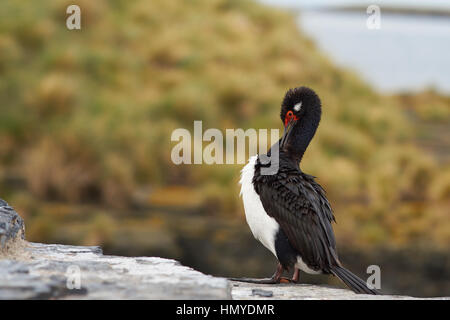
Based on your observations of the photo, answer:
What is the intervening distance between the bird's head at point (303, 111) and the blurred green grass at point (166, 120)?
939cm

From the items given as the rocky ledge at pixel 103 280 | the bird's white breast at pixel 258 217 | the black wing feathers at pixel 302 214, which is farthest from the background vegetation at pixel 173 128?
the rocky ledge at pixel 103 280

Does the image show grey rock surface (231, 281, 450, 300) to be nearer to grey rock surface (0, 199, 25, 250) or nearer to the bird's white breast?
the bird's white breast

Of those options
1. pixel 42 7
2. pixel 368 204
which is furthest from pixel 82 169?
pixel 42 7

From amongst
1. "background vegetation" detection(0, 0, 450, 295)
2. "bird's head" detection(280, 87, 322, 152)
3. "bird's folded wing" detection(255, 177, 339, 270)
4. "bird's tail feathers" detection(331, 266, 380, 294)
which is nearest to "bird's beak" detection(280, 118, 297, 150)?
"bird's head" detection(280, 87, 322, 152)

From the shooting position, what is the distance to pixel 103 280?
549 centimetres

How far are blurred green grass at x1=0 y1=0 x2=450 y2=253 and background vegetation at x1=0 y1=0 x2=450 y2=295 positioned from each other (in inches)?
1.9

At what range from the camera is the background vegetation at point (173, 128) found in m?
17.4

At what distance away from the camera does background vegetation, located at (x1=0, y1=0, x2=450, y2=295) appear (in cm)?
1744

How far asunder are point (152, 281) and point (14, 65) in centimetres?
1916

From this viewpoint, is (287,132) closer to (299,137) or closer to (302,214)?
(299,137)

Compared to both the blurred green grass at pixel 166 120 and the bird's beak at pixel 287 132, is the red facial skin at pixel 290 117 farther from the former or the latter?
the blurred green grass at pixel 166 120

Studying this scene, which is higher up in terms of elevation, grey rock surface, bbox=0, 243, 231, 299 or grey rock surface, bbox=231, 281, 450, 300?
grey rock surface, bbox=0, 243, 231, 299

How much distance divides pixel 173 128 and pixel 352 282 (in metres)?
15.1

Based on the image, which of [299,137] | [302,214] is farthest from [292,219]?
A: [299,137]
